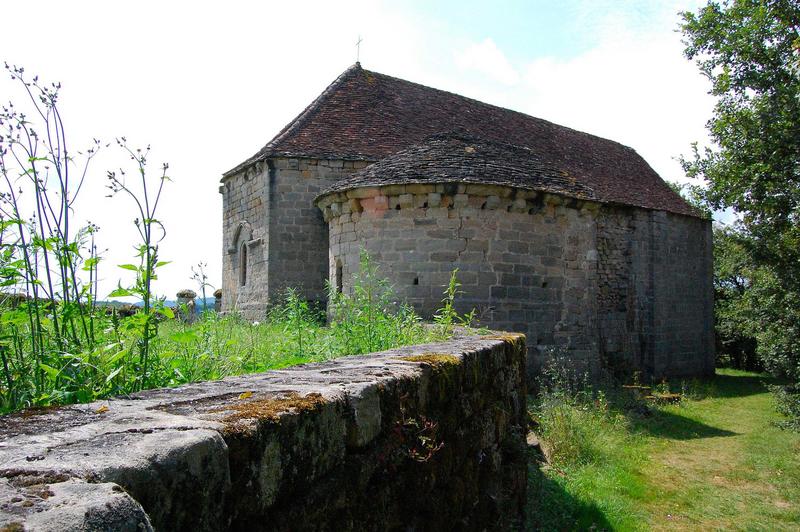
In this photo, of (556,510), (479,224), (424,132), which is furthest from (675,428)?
(424,132)

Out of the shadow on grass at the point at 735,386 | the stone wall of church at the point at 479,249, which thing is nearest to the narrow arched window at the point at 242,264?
the stone wall of church at the point at 479,249

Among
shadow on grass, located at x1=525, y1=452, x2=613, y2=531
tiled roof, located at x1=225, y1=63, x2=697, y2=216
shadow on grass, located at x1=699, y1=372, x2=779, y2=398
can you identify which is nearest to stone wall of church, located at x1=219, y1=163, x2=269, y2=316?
tiled roof, located at x1=225, y1=63, x2=697, y2=216

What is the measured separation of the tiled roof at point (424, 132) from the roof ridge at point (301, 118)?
0.03 metres

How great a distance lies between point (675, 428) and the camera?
11.0 m

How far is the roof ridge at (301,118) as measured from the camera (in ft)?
46.6

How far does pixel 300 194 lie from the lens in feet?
45.1

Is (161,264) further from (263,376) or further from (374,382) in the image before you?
(374,382)

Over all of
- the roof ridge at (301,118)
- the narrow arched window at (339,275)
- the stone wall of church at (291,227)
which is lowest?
the narrow arched window at (339,275)

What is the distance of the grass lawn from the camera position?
20.5ft

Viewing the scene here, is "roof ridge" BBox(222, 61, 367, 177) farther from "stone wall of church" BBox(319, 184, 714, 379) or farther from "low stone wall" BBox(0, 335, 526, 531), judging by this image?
"low stone wall" BBox(0, 335, 526, 531)

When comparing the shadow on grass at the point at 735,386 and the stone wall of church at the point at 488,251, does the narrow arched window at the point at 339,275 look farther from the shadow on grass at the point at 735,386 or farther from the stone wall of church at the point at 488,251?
the shadow on grass at the point at 735,386

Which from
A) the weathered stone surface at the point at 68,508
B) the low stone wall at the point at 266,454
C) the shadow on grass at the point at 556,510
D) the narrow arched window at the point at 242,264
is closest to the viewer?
the weathered stone surface at the point at 68,508

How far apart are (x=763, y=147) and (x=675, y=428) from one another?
5.81 meters

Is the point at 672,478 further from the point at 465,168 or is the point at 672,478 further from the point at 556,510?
the point at 465,168
